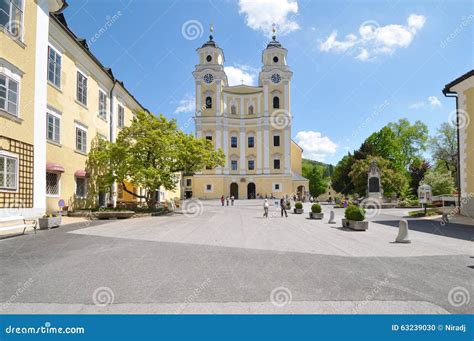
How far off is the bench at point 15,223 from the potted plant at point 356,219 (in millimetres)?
14404

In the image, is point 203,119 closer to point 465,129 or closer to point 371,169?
point 371,169

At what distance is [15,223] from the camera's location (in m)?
13.6

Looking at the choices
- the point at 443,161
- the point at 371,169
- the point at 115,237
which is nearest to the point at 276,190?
the point at 371,169

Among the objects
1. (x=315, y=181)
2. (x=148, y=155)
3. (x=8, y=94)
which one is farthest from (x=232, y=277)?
(x=315, y=181)

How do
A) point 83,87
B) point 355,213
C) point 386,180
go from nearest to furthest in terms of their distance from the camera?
point 355,213 → point 83,87 → point 386,180

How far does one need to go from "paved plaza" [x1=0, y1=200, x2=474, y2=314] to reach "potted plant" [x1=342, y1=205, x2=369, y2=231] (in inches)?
165

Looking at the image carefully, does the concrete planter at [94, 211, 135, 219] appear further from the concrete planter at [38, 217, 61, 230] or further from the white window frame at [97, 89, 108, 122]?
the white window frame at [97, 89, 108, 122]

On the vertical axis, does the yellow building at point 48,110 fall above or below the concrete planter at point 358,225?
above

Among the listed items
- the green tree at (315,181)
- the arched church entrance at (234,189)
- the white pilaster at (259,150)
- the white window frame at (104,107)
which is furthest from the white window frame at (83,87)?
the green tree at (315,181)

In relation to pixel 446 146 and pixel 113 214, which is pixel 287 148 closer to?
pixel 446 146

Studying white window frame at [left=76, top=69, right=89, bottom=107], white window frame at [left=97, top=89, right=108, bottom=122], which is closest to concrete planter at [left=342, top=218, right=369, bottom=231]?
white window frame at [left=76, top=69, right=89, bottom=107]

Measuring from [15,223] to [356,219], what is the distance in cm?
1553

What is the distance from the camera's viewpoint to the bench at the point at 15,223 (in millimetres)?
12797

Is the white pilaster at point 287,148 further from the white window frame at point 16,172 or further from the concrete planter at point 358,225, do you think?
the white window frame at point 16,172
